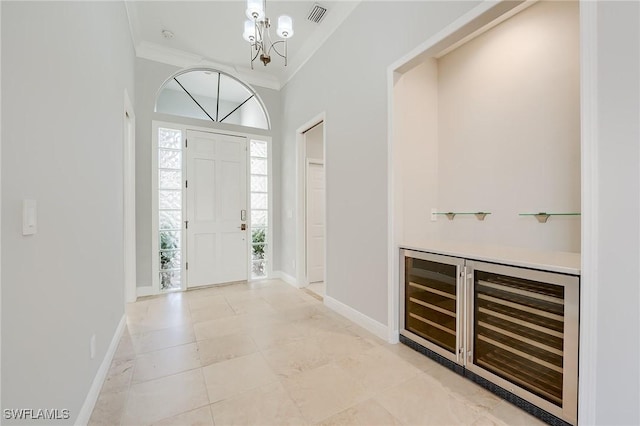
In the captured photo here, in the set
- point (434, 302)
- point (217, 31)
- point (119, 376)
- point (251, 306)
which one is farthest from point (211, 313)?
point (217, 31)

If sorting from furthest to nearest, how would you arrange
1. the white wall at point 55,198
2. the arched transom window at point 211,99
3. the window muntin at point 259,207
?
the window muntin at point 259,207, the arched transom window at point 211,99, the white wall at point 55,198

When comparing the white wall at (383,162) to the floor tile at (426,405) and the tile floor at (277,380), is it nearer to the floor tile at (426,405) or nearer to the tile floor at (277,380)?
the tile floor at (277,380)

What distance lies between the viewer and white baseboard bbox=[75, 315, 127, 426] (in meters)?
1.52

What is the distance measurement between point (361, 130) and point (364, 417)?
2362 mm

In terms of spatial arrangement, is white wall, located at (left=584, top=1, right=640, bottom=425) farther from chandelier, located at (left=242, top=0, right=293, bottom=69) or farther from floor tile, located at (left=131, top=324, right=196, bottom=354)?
floor tile, located at (left=131, top=324, right=196, bottom=354)

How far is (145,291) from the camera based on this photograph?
3.86 m

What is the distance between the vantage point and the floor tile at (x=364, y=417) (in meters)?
1.55

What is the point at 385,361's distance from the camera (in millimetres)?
2172

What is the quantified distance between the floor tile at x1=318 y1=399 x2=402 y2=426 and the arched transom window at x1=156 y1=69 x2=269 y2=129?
13.7 ft

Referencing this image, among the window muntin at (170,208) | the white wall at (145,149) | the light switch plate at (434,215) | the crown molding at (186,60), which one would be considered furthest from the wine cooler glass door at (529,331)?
the crown molding at (186,60)

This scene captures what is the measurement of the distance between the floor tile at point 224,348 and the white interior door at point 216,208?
6.20ft

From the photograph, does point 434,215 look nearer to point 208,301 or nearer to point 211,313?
point 211,313

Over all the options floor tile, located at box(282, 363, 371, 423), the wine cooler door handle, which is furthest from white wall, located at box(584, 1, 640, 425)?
floor tile, located at box(282, 363, 371, 423)

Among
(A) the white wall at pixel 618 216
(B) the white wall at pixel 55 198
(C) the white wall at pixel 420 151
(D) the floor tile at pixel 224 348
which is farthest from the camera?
(C) the white wall at pixel 420 151
